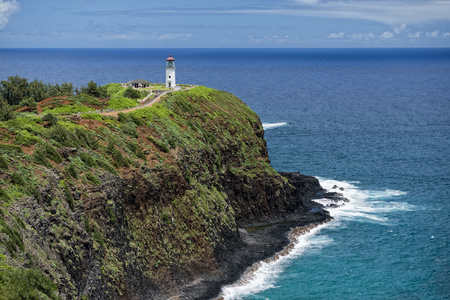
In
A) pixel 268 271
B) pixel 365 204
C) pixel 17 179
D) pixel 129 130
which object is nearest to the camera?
pixel 17 179

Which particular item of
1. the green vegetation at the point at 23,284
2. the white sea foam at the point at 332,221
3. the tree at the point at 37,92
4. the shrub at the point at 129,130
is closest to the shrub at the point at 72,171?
the shrub at the point at 129,130

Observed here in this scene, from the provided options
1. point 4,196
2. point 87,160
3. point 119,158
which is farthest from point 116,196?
point 4,196

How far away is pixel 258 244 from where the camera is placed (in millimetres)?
71125

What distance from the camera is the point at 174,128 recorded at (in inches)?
2995

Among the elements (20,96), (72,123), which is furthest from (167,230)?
(20,96)

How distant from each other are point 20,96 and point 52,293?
6140 cm

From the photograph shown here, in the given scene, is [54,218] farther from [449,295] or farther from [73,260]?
[449,295]

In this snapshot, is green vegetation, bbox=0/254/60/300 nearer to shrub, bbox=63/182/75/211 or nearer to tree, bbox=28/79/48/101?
shrub, bbox=63/182/75/211

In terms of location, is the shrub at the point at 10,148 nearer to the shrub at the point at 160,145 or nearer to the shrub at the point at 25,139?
the shrub at the point at 25,139

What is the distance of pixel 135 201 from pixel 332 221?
33462 mm

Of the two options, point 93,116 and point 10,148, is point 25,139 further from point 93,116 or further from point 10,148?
point 93,116

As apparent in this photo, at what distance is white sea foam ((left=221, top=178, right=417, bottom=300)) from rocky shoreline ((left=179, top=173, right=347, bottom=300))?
0.79 metres

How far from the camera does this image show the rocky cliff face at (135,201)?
145 ft

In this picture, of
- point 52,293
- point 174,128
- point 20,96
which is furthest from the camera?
point 20,96
